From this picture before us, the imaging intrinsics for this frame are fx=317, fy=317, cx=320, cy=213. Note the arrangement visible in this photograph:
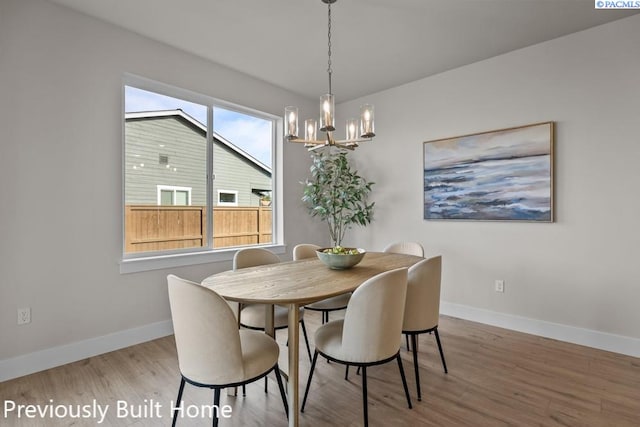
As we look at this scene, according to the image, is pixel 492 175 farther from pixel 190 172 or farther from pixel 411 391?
pixel 190 172

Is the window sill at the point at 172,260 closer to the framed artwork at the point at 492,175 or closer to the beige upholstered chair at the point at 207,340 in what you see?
the beige upholstered chair at the point at 207,340

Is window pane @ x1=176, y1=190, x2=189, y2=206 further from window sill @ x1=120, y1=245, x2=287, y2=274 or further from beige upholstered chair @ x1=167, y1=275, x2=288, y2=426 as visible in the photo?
beige upholstered chair @ x1=167, y1=275, x2=288, y2=426

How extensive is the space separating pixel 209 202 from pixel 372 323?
2411 millimetres

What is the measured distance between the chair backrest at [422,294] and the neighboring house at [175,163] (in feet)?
7.73

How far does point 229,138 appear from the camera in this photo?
366cm

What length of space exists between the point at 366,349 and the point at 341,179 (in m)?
2.70

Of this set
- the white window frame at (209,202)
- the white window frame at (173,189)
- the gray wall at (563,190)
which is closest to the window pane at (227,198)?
the white window frame at (209,202)

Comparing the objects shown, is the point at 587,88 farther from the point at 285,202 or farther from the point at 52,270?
the point at 52,270

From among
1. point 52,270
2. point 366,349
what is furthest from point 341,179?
point 52,270

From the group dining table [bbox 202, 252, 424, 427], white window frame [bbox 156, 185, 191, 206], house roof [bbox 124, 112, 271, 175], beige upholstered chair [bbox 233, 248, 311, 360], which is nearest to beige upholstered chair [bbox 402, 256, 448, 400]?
dining table [bbox 202, 252, 424, 427]

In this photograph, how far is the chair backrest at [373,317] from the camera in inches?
62.8

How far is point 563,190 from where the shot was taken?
2.85 metres

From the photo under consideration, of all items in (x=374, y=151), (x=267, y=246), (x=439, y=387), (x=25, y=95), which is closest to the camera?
(x=439, y=387)

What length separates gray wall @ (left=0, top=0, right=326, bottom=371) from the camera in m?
2.21
